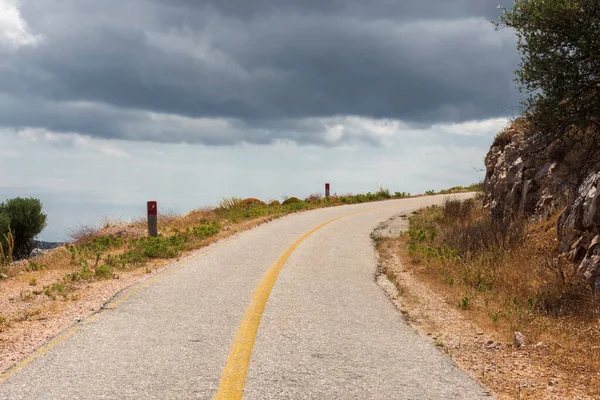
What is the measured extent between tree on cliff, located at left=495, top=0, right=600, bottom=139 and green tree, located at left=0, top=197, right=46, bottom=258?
3083 cm

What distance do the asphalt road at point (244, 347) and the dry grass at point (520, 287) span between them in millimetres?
1502

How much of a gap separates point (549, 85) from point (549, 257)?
3.72m

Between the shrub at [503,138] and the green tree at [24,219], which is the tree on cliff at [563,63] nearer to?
the shrub at [503,138]

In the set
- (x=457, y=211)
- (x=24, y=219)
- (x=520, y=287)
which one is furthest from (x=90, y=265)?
(x=24, y=219)

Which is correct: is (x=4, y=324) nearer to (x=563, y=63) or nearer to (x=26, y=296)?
(x=26, y=296)

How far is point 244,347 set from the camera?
6637mm

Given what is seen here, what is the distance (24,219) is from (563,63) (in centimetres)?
3205

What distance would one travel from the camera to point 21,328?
26.8ft

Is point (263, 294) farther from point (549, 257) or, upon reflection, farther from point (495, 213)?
point (495, 213)

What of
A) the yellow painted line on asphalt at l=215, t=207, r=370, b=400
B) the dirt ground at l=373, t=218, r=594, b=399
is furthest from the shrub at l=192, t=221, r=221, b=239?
the dirt ground at l=373, t=218, r=594, b=399

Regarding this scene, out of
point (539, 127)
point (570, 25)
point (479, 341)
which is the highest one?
point (570, 25)

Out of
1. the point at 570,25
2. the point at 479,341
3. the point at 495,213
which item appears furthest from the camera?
the point at 495,213

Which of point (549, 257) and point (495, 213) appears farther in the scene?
point (495, 213)

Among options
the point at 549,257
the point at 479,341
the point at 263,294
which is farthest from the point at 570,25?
the point at 263,294
